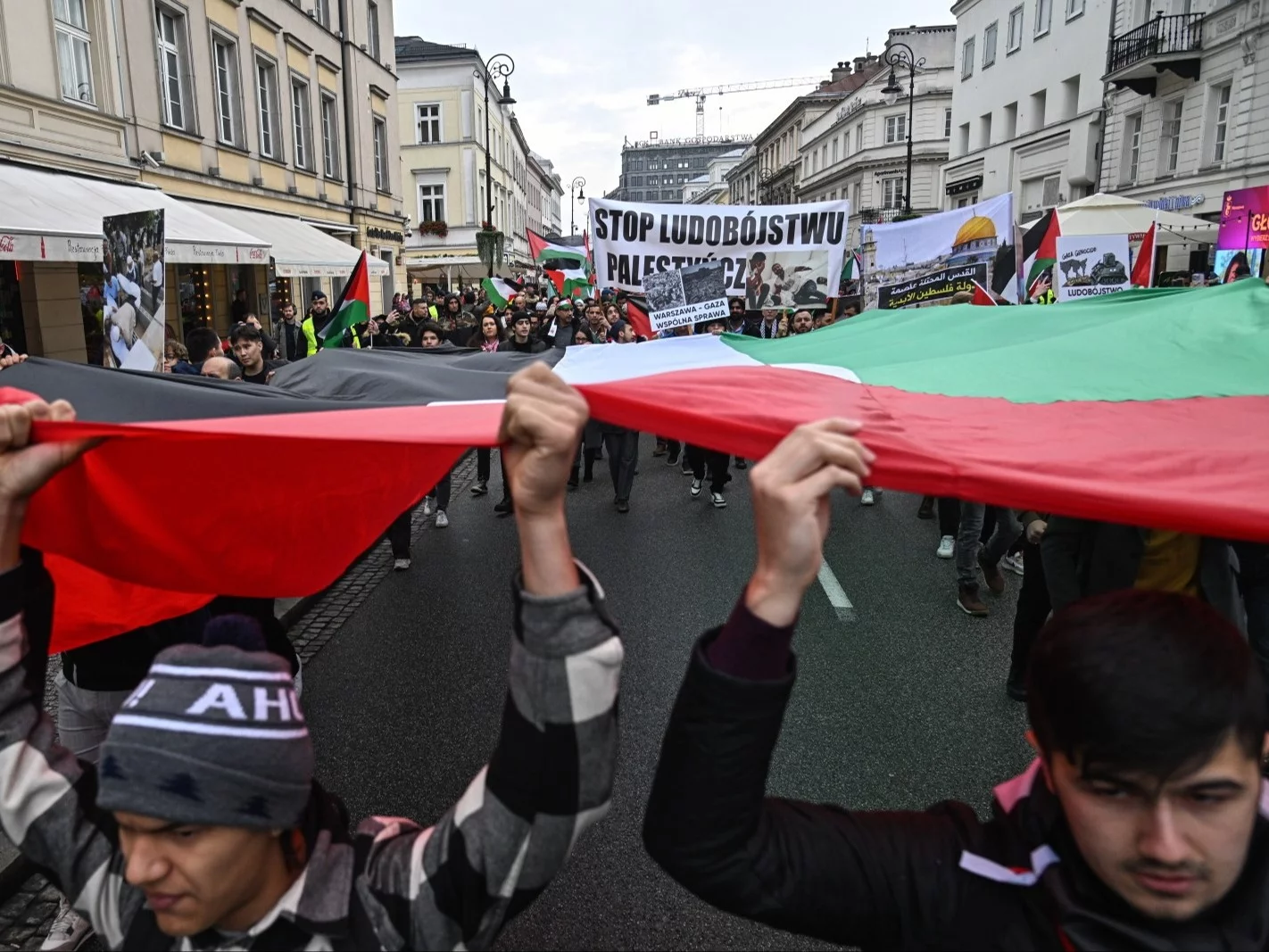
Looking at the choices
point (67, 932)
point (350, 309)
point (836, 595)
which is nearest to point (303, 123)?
point (350, 309)

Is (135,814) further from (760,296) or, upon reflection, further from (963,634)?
(760,296)

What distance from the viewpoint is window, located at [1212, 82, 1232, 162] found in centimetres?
2477

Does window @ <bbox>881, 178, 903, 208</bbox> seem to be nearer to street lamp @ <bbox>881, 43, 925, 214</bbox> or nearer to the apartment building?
street lamp @ <bbox>881, 43, 925, 214</bbox>

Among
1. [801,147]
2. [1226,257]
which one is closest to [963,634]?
[1226,257]

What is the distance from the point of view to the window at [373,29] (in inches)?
1182

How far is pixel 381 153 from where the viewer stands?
1240 inches

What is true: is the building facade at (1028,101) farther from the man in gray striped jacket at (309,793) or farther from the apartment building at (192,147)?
the man in gray striped jacket at (309,793)

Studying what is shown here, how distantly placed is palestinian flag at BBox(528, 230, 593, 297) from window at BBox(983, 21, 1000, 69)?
25.4 metres

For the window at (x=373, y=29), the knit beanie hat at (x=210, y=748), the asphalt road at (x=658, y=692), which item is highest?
the window at (x=373, y=29)

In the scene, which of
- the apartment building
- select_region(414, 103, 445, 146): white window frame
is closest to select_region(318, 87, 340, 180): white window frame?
the apartment building

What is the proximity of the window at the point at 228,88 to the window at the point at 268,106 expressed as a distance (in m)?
1.52

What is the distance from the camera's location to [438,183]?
5094cm

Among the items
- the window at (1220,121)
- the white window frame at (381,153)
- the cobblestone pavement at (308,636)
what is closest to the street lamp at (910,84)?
the window at (1220,121)

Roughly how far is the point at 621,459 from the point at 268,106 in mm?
19073
